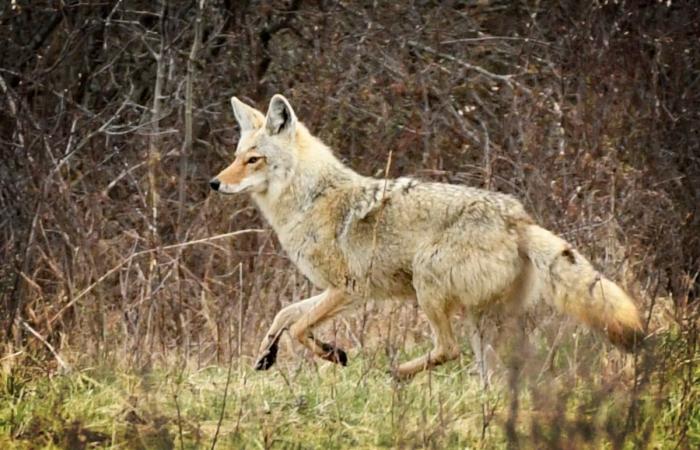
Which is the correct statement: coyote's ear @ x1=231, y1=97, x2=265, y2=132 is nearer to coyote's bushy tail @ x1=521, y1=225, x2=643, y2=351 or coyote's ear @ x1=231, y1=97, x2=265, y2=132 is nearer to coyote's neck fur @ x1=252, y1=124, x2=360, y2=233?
coyote's neck fur @ x1=252, y1=124, x2=360, y2=233

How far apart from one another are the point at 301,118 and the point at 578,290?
5.23 metres

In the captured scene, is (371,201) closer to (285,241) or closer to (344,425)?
(285,241)

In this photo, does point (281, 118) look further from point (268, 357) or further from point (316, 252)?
point (268, 357)

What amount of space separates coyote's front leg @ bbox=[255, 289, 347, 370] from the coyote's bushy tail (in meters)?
1.08

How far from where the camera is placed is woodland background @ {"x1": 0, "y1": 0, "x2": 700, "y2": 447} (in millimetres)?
7430

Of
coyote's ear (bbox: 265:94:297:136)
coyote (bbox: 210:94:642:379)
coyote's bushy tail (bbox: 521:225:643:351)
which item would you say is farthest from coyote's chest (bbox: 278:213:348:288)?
coyote's bushy tail (bbox: 521:225:643:351)

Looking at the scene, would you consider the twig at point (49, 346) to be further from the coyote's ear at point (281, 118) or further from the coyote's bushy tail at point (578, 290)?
the coyote's bushy tail at point (578, 290)

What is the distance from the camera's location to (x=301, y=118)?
36.5ft

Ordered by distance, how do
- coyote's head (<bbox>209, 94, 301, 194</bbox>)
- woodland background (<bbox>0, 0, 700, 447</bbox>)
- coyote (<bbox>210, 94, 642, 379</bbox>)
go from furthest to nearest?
1. coyote's head (<bbox>209, 94, 301, 194</bbox>)
2. woodland background (<bbox>0, 0, 700, 447</bbox>)
3. coyote (<bbox>210, 94, 642, 379</bbox>)

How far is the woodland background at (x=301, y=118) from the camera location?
24.4ft

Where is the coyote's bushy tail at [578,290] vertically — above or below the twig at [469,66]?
below

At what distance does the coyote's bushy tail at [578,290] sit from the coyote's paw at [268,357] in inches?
53.4

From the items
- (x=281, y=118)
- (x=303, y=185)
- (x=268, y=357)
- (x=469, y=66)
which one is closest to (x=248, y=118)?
(x=281, y=118)

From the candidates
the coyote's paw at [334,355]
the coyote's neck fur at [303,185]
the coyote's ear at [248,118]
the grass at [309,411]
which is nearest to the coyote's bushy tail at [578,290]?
the grass at [309,411]
